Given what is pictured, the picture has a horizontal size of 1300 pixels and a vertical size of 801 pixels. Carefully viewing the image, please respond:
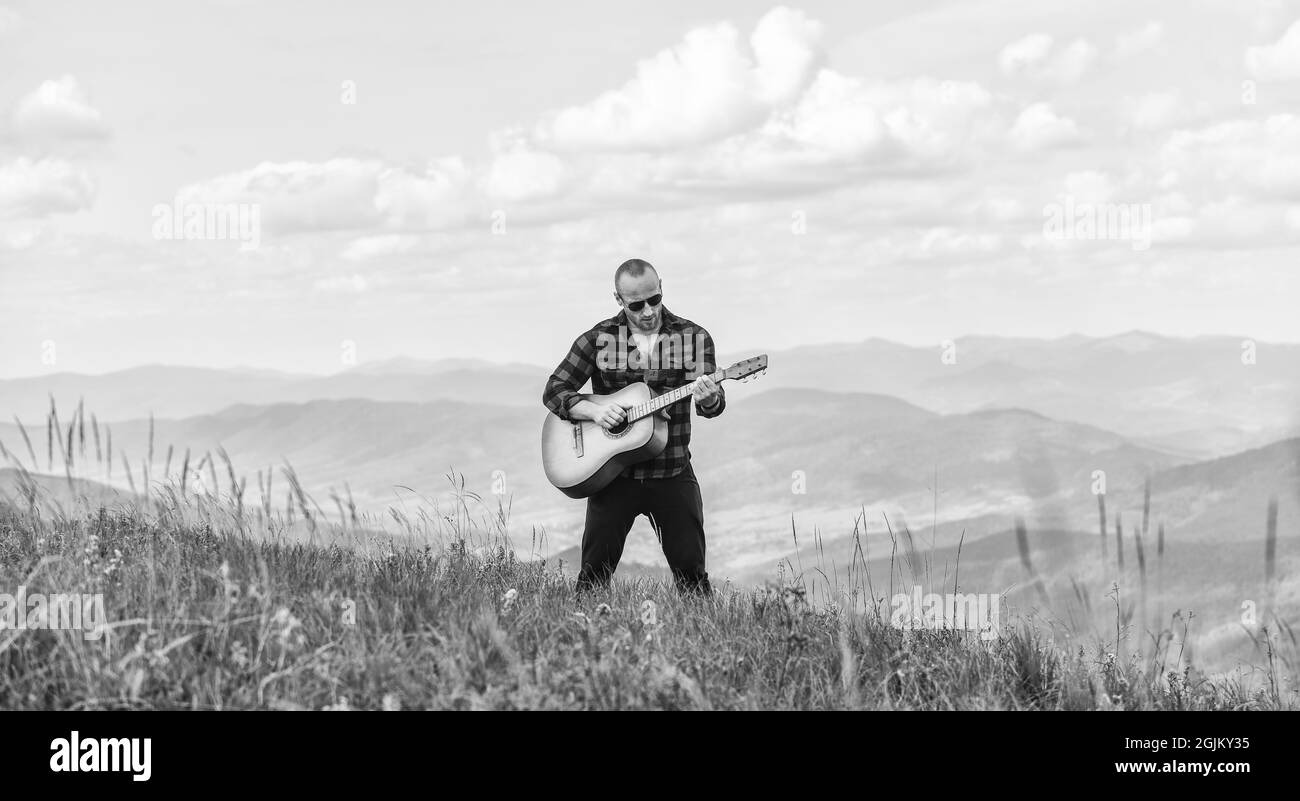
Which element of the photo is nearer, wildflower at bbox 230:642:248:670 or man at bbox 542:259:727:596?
wildflower at bbox 230:642:248:670

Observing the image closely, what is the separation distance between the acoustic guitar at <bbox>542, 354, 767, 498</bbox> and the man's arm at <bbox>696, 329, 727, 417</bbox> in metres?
0.13

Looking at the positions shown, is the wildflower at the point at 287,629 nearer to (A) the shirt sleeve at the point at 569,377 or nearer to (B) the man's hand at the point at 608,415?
(B) the man's hand at the point at 608,415

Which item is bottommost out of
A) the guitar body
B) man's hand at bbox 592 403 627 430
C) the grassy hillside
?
the grassy hillside

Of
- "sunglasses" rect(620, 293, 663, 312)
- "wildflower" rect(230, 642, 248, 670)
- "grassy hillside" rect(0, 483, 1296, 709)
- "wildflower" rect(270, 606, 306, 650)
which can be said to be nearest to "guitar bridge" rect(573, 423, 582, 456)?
"sunglasses" rect(620, 293, 663, 312)

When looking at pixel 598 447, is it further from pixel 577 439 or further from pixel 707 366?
pixel 707 366

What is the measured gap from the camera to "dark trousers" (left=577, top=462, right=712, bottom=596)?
765 centimetres

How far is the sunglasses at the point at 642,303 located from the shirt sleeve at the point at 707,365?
0.41 meters

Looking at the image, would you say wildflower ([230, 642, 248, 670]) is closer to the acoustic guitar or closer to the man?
the man

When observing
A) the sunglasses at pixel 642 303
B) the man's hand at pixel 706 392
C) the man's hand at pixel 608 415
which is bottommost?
the man's hand at pixel 608 415

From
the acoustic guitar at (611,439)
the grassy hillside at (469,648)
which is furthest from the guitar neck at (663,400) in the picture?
the grassy hillside at (469,648)

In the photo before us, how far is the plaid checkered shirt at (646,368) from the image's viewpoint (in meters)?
7.55
